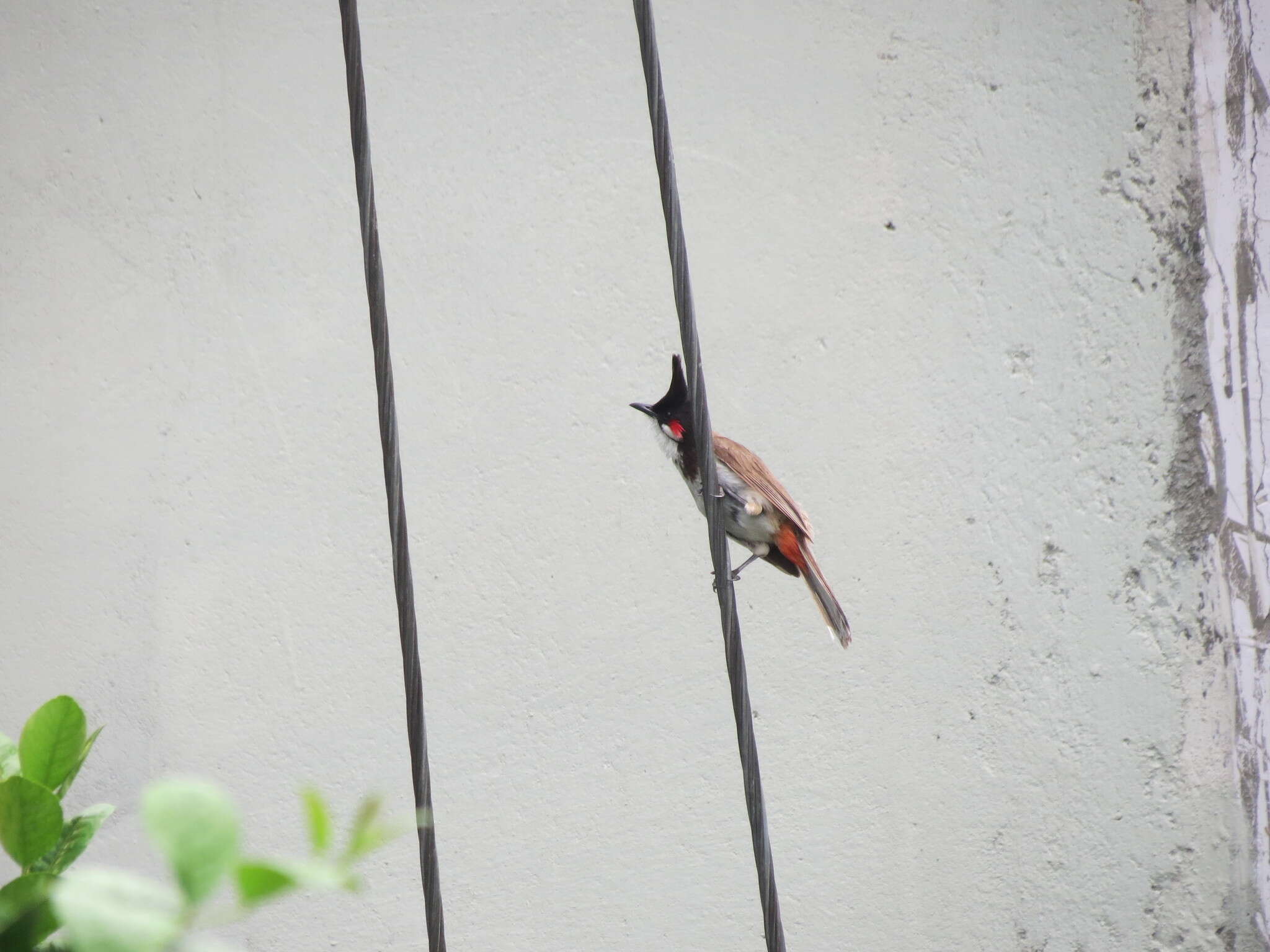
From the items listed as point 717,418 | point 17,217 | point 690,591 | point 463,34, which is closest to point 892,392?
point 717,418

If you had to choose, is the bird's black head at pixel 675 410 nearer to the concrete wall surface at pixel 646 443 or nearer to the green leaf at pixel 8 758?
the concrete wall surface at pixel 646 443

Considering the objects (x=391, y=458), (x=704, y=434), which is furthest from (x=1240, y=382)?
(x=391, y=458)

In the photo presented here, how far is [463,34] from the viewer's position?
4.72 feet

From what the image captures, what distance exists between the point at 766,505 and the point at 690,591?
35 cm

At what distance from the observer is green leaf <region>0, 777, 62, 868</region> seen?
187mm

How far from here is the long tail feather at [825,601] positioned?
1127 millimetres

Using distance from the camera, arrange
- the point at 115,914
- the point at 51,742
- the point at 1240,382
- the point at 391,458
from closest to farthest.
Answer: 1. the point at 115,914
2. the point at 51,742
3. the point at 391,458
4. the point at 1240,382

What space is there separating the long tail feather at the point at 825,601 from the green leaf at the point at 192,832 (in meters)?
1.02

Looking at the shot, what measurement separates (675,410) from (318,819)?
0.94 metres

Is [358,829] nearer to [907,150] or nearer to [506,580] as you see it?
[506,580]

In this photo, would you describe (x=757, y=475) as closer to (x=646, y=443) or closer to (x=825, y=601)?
(x=825, y=601)

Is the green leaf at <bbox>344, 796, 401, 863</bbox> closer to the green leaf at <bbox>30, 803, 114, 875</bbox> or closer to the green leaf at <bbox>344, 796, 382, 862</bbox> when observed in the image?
the green leaf at <bbox>344, 796, 382, 862</bbox>

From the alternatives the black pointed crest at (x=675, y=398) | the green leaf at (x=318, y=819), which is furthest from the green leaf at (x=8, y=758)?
the black pointed crest at (x=675, y=398)

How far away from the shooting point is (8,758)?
0.80 ft
